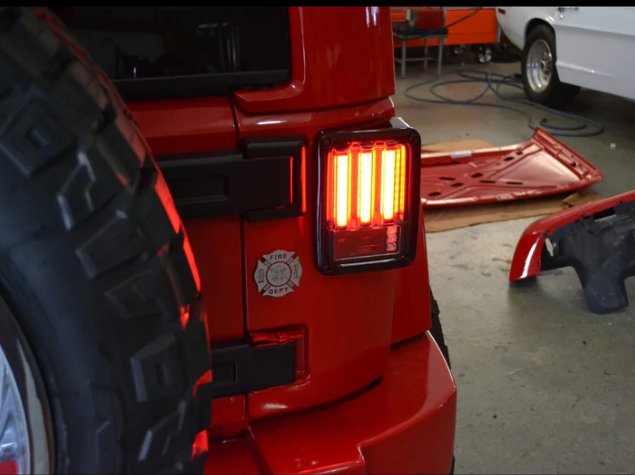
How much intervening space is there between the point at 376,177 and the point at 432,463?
0.60m

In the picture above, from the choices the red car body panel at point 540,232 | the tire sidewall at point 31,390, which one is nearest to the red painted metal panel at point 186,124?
the tire sidewall at point 31,390

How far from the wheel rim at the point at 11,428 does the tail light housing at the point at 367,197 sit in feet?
1.73

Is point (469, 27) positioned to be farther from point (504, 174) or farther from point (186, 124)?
point (186, 124)

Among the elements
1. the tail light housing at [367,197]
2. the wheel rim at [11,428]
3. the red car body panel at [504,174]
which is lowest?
the red car body panel at [504,174]

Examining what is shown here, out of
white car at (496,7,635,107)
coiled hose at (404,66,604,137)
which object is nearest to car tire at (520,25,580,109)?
white car at (496,7,635,107)

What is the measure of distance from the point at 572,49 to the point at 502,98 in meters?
1.50

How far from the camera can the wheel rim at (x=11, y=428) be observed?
2.77 feet

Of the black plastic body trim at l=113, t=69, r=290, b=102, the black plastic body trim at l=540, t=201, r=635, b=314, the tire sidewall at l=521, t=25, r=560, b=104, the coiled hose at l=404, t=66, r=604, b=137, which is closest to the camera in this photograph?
the black plastic body trim at l=113, t=69, r=290, b=102

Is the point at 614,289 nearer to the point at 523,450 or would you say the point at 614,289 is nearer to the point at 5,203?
the point at 523,450

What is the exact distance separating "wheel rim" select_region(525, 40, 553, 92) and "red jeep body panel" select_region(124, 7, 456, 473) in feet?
18.0

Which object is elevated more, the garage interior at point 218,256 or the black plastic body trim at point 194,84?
the black plastic body trim at point 194,84

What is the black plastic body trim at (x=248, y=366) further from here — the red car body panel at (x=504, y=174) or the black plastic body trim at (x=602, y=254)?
the red car body panel at (x=504, y=174)

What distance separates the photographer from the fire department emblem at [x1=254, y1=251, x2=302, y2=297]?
1142 mm

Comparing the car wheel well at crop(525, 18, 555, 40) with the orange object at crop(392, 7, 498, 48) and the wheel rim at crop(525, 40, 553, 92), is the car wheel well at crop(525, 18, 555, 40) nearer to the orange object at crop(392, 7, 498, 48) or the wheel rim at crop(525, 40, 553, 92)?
the wheel rim at crop(525, 40, 553, 92)
